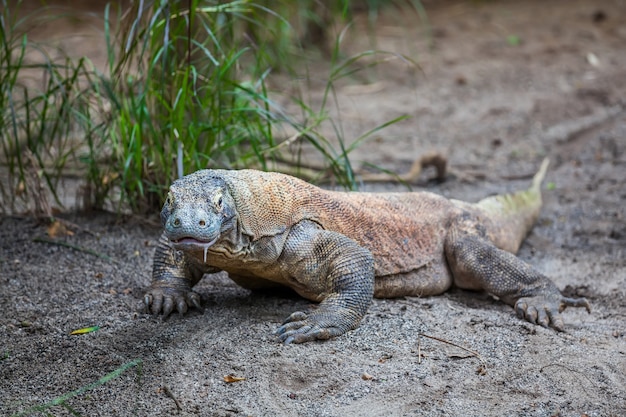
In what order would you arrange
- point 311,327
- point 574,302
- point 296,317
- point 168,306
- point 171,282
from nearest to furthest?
point 311,327 → point 296,317 → point 168,306 → point 171,282 → point 574,302

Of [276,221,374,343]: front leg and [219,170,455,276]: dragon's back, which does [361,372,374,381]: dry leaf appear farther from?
[219,170,455,276]: dragon's back

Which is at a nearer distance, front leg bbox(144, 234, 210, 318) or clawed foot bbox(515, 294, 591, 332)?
front leg bbox(144, 234, 210, 318)

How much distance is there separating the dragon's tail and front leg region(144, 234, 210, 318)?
209 cm

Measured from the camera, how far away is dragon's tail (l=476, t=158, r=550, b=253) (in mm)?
5738

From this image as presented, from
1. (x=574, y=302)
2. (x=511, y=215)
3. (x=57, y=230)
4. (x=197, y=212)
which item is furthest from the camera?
(x=511, y=215)

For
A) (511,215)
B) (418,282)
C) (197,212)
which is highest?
(197,212)

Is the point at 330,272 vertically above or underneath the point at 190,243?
underneath

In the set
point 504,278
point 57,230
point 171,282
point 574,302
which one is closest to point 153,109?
point 57,230

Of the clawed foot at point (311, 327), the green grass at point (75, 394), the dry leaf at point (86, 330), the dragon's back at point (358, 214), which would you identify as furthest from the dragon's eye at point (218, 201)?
the dry leaf at point (86, 330)

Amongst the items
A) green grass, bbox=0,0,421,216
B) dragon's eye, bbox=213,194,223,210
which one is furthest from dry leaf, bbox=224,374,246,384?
green grass, bbox=0,0,421,216

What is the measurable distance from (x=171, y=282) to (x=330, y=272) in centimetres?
85

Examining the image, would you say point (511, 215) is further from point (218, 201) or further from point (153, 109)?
point (218, 201)

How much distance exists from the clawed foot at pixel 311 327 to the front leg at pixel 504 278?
1.22 m

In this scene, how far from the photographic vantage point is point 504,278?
5078 mm
